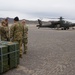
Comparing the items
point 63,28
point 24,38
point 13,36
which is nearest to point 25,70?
point 13,36

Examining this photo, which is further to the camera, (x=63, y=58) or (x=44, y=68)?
(x=63, y=58)

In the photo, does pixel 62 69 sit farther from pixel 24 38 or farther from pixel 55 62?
pixel 24 38

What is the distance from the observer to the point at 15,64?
32.3ft

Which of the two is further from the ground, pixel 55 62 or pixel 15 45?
pixel 15 45

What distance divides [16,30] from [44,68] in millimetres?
3113

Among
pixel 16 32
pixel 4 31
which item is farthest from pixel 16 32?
pixel 4 31

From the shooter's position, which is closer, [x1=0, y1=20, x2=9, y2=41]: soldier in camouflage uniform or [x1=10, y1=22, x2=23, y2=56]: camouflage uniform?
[x1=0, y1=20, x2=9, y2=41]: soldier in camouflage uniform

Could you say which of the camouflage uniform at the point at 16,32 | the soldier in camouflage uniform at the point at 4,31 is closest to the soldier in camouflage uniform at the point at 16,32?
the camouflage uniform at the point at 16,32

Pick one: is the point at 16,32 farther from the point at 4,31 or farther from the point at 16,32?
the point at 4,31

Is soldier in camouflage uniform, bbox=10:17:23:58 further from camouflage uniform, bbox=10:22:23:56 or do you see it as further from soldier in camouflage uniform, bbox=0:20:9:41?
soldier in camouflage uniform, bbox=0:20:9:41

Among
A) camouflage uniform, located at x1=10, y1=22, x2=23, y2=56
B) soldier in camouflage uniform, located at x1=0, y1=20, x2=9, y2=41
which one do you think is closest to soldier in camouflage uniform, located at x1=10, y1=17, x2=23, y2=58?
camouflage uniform, located at x1=10, y1=22, x2=23, y2=56

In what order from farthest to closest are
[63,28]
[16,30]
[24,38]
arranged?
[63,28] < [24,38] < [16,30]

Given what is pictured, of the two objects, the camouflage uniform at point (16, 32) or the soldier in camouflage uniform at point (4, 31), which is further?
the camouflage uniform at point (16, 32)

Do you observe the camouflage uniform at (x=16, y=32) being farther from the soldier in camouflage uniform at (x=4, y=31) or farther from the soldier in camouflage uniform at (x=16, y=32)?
the soldier in camouflage uniform at (x=4, y=31)
